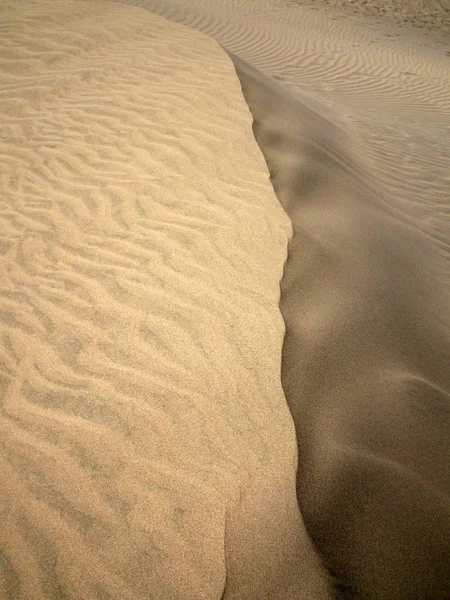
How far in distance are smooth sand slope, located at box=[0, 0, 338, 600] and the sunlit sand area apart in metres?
0.01

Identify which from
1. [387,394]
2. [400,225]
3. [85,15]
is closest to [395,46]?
[85,15]

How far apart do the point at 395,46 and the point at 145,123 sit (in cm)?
1303

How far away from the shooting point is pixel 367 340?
2.53m

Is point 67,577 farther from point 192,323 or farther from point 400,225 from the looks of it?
point 400,225

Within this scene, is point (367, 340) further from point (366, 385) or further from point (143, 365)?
point (143, 365)

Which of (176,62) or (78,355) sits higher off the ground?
(176,62)

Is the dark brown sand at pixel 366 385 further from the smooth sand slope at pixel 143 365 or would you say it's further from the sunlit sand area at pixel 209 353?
the smooth sand slope at pixel 143 365

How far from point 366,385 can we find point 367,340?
348 mm

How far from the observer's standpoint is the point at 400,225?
3945 millimetres

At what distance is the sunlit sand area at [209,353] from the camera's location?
167cm

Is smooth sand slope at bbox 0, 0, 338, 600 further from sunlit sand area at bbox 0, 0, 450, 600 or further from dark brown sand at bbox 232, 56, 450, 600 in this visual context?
dark brown sand at bbox 232, 56, 450, 600

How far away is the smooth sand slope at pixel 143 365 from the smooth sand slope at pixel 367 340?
0.15 metres

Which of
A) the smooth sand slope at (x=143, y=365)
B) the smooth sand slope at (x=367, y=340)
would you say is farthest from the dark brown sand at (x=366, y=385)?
the smooth sand slope at (x=143, y=365)

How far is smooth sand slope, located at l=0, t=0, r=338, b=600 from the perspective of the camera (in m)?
1.65
